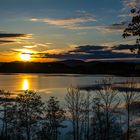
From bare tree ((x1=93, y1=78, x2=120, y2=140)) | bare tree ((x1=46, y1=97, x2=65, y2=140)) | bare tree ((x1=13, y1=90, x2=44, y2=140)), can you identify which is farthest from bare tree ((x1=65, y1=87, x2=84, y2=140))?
bare tree ((x1=13, y1=90, x2=44, y2=140))

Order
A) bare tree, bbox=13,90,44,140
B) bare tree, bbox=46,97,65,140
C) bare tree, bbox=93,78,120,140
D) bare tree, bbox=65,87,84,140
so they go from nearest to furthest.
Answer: bare tree, bbox=13,90,44,140 < bare tree, bbox=46,97,65,140 < bare tree, bbox=93,78,120,140 < bare tree, bbox=65,87,84,140

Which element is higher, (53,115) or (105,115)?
(53,115)

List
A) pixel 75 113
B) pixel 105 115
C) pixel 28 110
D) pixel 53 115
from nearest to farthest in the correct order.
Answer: pixel 28 110, pixel 53 115, pixel 105 115, pixel 75 113

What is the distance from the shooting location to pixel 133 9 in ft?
48.3

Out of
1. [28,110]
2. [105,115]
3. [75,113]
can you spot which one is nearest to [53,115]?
[28,110]

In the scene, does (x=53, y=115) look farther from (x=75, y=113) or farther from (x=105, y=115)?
(x=75, y=113)

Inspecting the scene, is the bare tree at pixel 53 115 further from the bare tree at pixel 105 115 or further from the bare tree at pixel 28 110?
the bare tree at pixel 105 115

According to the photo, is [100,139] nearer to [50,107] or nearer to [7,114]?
[50,107]

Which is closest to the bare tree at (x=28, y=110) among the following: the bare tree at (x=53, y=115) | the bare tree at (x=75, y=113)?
the bare tree at (x=53, y=115)

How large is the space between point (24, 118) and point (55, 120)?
19.2 ft

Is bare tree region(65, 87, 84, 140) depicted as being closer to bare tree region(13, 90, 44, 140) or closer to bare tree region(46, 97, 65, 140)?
bare tree region(46, 97, 65, 140)

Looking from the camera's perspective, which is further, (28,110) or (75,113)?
(75,113)

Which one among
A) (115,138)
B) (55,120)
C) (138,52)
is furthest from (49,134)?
(138,52)

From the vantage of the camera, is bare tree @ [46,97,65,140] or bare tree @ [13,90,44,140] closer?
bare tree @ [13,90,44,140]
